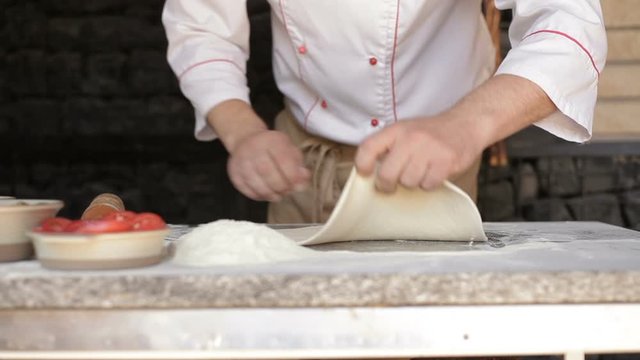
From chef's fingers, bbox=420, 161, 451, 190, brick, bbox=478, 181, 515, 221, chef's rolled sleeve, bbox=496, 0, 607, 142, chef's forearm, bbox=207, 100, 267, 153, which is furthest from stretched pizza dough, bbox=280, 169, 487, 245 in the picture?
brick, bbox=478, 181, 515, 221

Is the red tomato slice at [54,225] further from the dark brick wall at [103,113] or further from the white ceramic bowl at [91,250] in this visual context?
the dark brick wall at [103,113]

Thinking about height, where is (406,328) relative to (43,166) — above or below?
above

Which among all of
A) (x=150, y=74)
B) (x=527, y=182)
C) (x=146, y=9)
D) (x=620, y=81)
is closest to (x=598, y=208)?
(x=527, y=182)

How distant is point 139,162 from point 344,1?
2316 millimetres

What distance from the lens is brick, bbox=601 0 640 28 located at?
3.66 metres

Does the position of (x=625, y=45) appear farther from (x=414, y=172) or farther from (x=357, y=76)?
(x=414, y=172)

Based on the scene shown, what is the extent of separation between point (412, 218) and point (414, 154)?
161mm

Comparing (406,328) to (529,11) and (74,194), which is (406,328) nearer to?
(529,11)

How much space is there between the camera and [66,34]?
4.00m

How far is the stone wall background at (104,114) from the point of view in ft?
13.1

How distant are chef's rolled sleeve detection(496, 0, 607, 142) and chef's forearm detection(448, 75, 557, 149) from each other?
20 mm

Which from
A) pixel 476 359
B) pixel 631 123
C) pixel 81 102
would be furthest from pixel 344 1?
pixel 81 102

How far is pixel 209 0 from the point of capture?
2.06m

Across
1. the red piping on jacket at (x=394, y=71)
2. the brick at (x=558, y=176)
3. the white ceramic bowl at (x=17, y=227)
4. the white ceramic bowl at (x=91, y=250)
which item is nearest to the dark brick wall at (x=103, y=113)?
the brick at (x=558, y=176)
